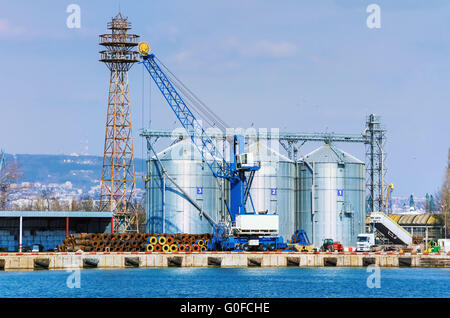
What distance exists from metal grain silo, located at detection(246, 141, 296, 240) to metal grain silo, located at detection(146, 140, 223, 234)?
4.89 meters

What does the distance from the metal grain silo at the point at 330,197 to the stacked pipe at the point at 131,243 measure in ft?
51.7

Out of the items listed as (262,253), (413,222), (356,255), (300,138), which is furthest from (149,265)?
(413,222)

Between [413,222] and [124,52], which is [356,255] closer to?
[124,52]

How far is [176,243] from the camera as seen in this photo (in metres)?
81.2

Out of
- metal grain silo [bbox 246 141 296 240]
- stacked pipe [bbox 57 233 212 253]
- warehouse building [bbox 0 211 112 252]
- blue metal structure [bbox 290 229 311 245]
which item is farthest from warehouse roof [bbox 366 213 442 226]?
warehouse building [bbox 0 211 112 252]

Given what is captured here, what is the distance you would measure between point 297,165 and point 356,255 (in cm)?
2160

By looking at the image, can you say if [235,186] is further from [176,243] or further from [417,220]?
[417,220]

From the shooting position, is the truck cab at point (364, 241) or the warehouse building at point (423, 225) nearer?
the truck cab at point (364, 241)

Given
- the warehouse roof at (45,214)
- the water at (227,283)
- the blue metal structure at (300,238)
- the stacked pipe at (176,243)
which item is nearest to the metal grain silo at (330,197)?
the blue metal structure at (300,238)

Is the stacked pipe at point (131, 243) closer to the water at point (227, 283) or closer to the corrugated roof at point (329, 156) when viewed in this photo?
the water at point (227, 283)

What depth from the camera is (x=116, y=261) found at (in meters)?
72.0

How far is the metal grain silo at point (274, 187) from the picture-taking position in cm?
9100

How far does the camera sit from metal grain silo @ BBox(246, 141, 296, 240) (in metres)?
91.0

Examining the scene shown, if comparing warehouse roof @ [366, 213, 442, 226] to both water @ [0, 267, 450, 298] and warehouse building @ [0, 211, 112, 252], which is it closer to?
water @ [0, 267, 450, 298]
